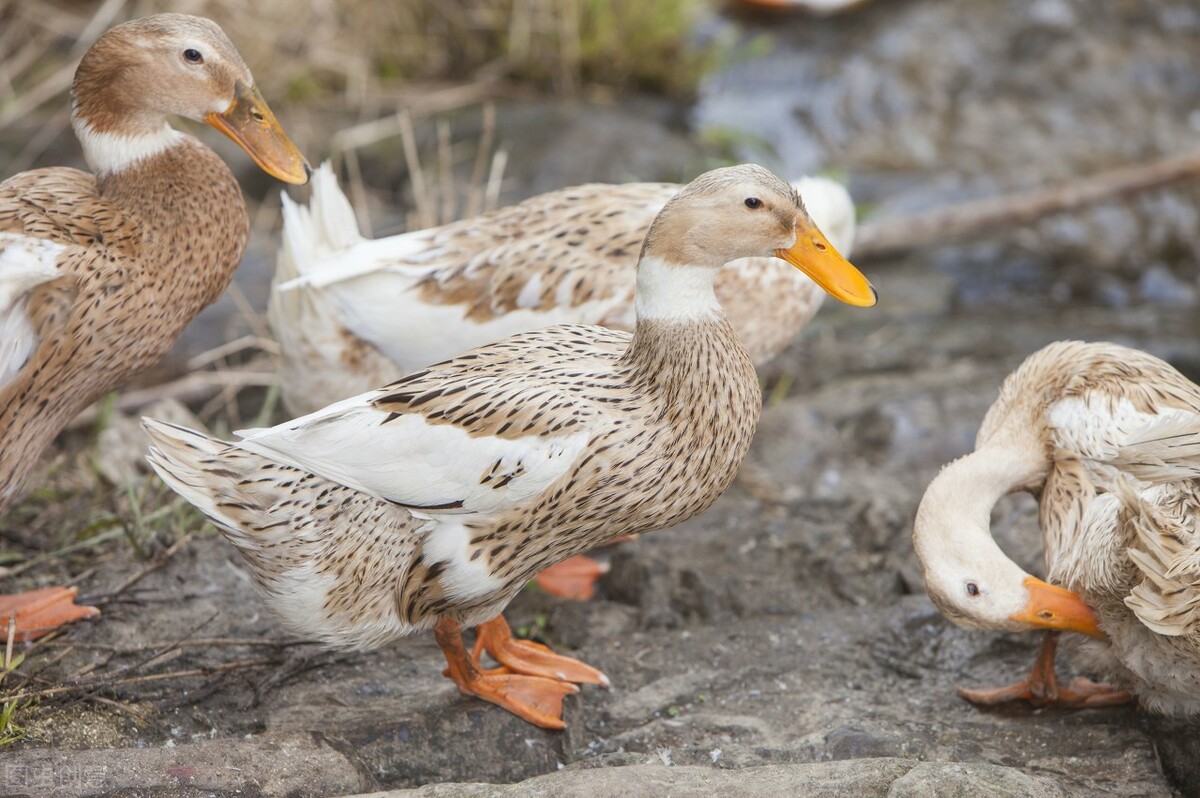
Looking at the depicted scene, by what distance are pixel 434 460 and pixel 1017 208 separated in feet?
14.6

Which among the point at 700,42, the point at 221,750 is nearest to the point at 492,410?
the point at 221,750

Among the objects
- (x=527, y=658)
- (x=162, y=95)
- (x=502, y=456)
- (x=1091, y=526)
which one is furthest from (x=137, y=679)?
(x=1091, y=526)

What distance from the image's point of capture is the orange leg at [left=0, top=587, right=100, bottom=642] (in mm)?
3701

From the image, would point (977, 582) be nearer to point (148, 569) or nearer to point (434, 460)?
point (434, 460)

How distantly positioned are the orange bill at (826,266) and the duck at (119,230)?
5.25ft

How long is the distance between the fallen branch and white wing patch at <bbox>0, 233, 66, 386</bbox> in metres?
4.22

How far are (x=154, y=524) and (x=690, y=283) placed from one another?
2145 mm

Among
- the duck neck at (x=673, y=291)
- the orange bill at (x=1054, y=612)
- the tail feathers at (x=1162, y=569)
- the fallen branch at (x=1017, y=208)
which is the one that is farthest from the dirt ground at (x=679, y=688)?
the fallen branch at (x=1017, y=208)

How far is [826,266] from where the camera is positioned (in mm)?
3453

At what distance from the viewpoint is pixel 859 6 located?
9.05 m

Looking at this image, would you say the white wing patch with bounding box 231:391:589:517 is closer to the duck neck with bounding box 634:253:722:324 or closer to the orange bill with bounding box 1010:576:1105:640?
the duck neck with bounding box 634:253:722:324

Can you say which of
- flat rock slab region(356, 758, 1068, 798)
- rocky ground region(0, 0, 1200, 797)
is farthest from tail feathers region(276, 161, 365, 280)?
flat rock slab region(356, 758, 1068, 798)

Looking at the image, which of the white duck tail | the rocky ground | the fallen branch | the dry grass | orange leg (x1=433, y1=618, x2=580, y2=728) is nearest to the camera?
the rocky ground

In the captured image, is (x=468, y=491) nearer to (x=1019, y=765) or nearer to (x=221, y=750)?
(x=221, y=750)
